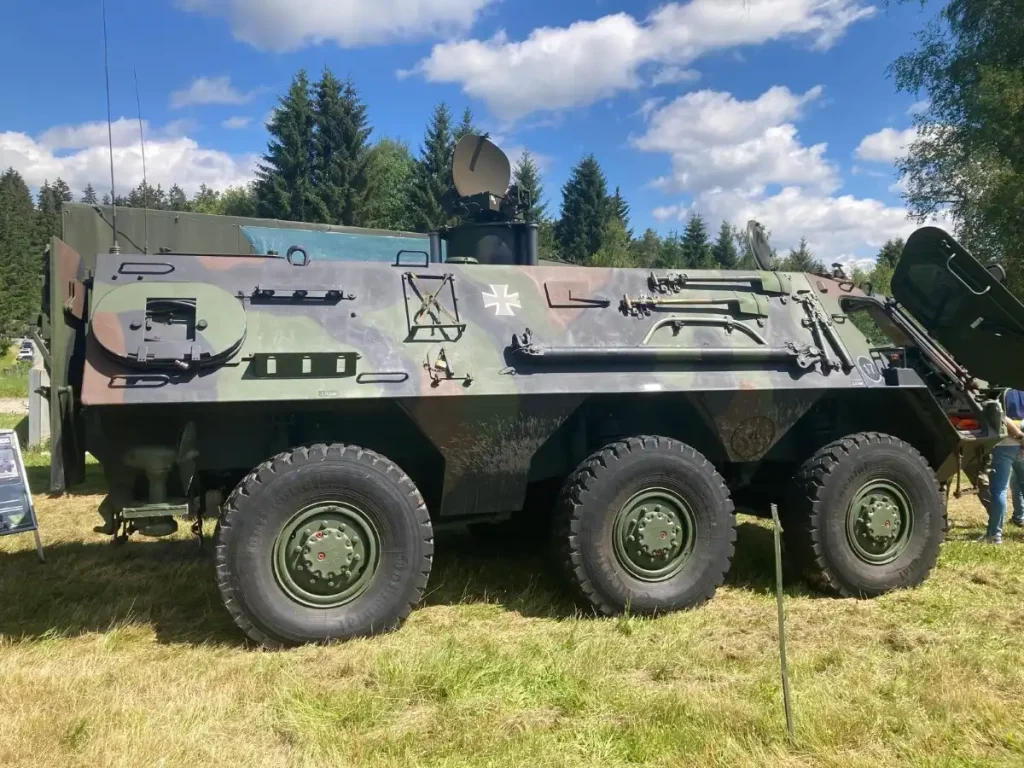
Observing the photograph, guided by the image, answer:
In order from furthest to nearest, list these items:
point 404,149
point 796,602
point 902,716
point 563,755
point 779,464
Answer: point 404,149
point 779,464
point 796,602
point 902,716
point 563,755

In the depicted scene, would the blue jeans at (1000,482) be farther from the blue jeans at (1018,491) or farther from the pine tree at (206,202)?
the pine tree at (206,202)

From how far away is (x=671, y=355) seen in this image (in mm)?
4449

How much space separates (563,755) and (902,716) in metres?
1.32

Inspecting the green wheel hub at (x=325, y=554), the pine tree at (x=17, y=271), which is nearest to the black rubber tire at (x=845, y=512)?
the green wheel hub at (x=325, y=554)

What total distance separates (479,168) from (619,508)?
105 inches

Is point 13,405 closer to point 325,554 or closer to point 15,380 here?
point 15,380

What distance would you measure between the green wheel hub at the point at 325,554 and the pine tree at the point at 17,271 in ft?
116

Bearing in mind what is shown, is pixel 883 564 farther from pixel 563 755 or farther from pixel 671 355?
pixel 563 755

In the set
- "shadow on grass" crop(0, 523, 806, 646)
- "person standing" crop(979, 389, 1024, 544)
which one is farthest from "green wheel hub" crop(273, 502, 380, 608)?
"person standing" crop(979, 389, 1024, 544)

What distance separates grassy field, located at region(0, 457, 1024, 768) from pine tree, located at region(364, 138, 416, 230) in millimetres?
27023

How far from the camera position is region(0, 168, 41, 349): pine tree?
37784mm

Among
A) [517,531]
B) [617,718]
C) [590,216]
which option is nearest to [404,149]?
[590,216]

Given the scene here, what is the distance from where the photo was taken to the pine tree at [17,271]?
1488 inches

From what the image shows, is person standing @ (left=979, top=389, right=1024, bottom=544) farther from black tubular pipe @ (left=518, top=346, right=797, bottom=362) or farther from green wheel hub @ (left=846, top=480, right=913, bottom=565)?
black tubular pipe @ (left=518, top=346, right=797, bottom=362)
